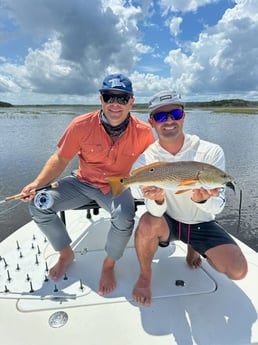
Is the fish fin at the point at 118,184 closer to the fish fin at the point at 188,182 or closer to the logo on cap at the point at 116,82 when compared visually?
the fish fin at the point at 188,182

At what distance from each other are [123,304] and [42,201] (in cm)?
131

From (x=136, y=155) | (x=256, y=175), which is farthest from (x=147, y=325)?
(x=256, y=175)

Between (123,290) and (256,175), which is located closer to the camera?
(123,290)

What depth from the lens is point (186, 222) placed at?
112 inches

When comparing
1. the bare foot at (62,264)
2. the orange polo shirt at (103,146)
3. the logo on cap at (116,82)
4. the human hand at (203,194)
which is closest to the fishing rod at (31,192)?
the orange polo shirt at (103,146)

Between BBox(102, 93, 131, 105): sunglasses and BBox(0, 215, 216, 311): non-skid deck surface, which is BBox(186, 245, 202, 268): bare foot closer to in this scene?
BBox(0, 215, 216, 311): non-skid deck surface

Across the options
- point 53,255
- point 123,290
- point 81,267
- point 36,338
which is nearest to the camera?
point 36,338

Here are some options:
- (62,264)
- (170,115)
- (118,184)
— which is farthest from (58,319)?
(170,115)

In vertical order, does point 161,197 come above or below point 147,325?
above

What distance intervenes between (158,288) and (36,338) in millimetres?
1179

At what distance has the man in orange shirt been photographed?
10.4 feet

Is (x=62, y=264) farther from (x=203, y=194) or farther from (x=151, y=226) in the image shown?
(x=203, y=194)

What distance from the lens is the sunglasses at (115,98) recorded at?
3.16 meters

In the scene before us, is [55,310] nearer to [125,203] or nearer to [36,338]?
[36,338]
